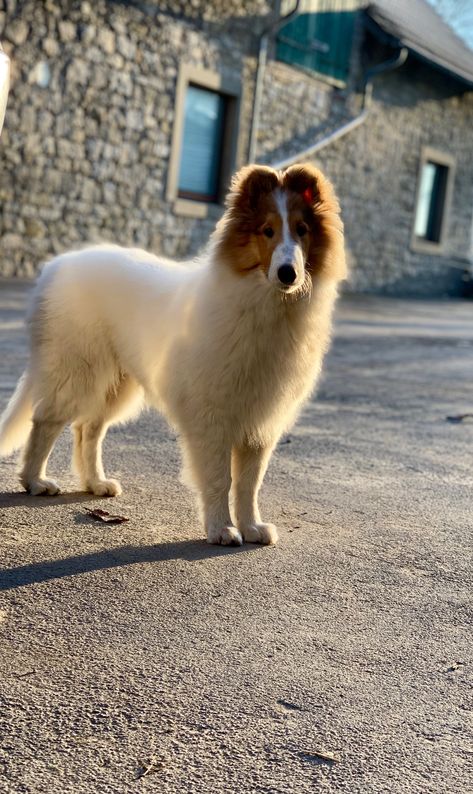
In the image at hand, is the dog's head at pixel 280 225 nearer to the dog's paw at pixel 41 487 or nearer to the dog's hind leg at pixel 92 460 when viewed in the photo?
the dog's hind leg at pixel 92 460

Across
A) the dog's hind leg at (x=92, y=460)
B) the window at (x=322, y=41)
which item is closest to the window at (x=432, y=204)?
the window at (x=322, y=41)

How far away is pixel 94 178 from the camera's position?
14.2 meters

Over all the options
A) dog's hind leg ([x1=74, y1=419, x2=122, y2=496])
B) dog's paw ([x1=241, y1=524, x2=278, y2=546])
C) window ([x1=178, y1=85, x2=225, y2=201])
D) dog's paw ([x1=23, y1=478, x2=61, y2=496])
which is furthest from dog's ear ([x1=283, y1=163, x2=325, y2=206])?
window ([x1=178, y1=85, x2=225, y2=201])

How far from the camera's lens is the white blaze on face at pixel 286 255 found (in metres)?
3.46

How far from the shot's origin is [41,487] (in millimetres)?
4180

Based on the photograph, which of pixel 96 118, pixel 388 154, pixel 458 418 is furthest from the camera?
pixel 388 154

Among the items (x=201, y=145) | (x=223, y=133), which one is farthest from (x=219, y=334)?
(x=223, y=133)

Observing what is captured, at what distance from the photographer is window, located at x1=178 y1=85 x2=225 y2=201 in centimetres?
1616

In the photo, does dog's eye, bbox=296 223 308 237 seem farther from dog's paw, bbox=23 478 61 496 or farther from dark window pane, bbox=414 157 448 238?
dark window pane, bbox=414 157 448 238

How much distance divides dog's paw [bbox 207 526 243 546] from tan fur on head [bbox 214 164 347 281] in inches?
37.5

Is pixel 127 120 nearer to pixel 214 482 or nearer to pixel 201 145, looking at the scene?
pixel 201 145

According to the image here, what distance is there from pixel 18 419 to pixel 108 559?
3.76 ft

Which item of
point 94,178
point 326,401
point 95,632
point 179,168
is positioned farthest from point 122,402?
point 179,168

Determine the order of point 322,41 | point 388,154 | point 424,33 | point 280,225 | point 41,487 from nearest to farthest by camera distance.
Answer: point 280,225, point 41,487, point 322,41, point 424,33, point 388,154
